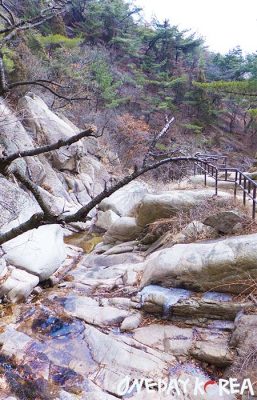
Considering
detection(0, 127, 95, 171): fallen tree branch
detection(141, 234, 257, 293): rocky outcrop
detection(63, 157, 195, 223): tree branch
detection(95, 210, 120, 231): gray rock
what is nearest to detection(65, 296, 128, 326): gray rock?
detection(141, 234, 257, 293): rocky outcrop

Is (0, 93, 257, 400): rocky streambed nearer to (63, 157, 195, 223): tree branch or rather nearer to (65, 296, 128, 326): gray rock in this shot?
(65, 296, 128, 326): gray rock

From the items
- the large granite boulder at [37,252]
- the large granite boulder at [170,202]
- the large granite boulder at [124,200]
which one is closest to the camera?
the large granite boulder at [37,252]

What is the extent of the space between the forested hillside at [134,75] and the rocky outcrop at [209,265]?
12.9 m

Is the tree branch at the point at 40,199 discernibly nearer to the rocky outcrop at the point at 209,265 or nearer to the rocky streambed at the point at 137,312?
the rocky streambed at the point at 137,312

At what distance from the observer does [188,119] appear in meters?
25.4

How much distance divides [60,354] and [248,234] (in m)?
3.48

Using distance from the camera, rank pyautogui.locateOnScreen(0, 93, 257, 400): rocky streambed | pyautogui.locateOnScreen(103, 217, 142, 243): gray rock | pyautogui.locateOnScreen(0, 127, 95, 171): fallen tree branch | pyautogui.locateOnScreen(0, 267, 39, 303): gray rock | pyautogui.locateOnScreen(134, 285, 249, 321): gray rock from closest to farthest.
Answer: pyautogui.locateOnScreen(0, 127, 95, 171): fallen tree branch → pyautogui.locateOnScreen(0, 93, 257, 400): rocky streambed → pyautogui.locateOnScreen(134, 285, 249, 321): gray rock → pyautogui.locateOnScreen(0, 267, 39, 303): gray rock → pyautogui.locateOnScreen(103, 217, 142, 243): gray rock

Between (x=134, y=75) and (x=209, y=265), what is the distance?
23989 millimetres

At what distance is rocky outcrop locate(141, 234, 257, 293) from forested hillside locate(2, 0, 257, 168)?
1288cm

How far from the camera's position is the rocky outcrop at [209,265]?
15.7 ft

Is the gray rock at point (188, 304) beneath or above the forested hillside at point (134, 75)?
beneath

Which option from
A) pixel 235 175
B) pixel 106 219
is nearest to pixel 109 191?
pixel 235 175

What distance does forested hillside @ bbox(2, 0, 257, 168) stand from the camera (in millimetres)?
19391

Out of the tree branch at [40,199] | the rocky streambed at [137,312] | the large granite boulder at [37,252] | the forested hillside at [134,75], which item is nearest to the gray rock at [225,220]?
the rocky streambed at [137,312]
